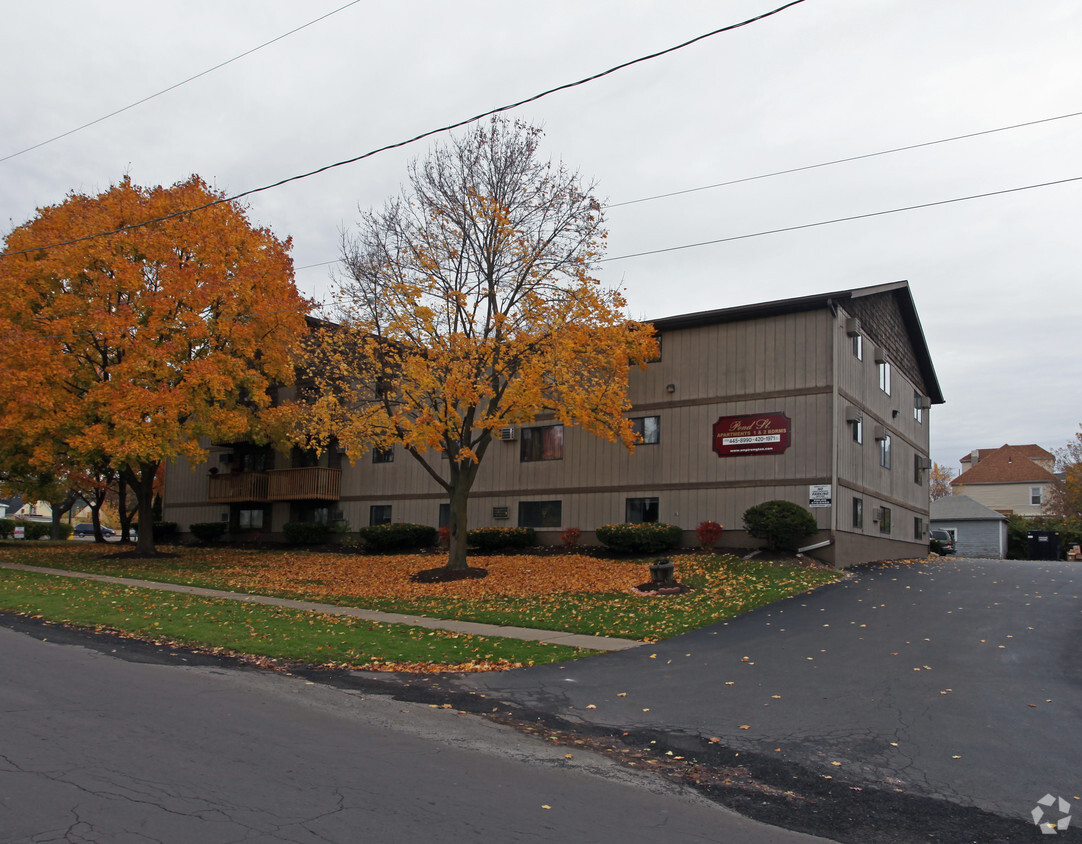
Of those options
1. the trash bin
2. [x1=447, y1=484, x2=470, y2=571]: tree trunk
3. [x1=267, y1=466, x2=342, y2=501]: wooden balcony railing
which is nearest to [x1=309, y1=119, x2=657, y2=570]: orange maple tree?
[x1=447, y1=484, x2=470, y2=571]: tree trunk

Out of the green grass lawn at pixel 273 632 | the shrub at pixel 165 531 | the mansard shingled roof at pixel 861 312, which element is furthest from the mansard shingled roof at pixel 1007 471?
the green grass lawn at pixel 273 632

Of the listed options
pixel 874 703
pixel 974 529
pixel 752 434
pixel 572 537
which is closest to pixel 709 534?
pixel 752 434

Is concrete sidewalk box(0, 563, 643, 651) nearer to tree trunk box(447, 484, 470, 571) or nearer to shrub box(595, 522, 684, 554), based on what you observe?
tree trunk box(447, 484, 470, 571)

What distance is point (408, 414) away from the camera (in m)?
22.2

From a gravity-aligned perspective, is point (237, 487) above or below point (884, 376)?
below

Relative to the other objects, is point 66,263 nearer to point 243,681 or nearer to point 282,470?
point 282,470

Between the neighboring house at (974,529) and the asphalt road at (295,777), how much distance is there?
44933mm

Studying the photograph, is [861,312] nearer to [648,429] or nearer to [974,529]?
[648,429]

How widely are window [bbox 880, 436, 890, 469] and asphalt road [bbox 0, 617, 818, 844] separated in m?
23.6

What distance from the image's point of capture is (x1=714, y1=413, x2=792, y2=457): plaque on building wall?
2425 centimetres

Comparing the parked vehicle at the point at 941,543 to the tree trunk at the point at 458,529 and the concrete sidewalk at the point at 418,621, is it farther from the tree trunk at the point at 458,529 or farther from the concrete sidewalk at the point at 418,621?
the concrete sidewalk at the point at 418,621

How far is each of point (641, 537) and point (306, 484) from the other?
1575cm

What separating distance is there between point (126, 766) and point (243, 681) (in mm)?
4042

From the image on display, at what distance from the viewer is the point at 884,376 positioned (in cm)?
2938
